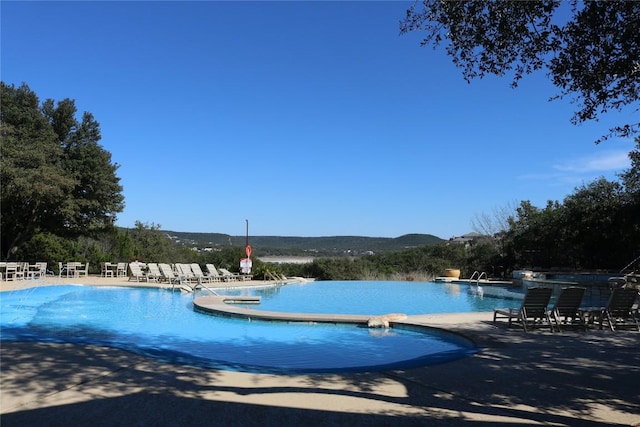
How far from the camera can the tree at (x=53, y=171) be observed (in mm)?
18203

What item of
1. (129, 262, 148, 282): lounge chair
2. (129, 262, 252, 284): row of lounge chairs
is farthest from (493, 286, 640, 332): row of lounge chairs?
(129, 262, 148, 282): lounge chair

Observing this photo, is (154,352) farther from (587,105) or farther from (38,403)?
(587,105)

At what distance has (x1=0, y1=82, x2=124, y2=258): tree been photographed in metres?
18.2

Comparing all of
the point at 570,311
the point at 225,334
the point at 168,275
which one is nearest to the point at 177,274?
the point at 168,275

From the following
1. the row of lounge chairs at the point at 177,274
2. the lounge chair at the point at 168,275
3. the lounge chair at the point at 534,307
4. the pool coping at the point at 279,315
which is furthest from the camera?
the row of lounge chairs at the point at 177,274

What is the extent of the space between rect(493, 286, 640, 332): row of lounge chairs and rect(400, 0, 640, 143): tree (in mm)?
3341

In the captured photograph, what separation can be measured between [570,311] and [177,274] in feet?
47.9

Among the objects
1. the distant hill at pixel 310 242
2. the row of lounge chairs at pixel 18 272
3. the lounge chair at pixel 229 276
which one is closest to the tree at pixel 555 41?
the lounge chair at pixel 229 276

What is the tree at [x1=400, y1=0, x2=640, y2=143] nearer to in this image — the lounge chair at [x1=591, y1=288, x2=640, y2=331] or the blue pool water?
the lounge chair at [x1=591, y1=288, x2=640, y2=331]

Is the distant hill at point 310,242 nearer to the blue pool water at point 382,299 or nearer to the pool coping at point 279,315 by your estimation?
the blue pool water at point 382,299

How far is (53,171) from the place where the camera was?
1848cm

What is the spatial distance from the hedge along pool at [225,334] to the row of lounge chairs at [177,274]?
2.88 meters

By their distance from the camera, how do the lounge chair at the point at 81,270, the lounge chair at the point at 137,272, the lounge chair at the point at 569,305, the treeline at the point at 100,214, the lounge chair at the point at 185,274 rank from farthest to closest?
the lounge chair at the point at 81,270
the lounge chair at the point at 137,272
the treeline at the point at 100,214
the lounge chair at the point at 185,274
the lounge chair at the point at 569,305

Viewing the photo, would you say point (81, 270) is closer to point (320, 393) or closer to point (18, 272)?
point (18, 272)
